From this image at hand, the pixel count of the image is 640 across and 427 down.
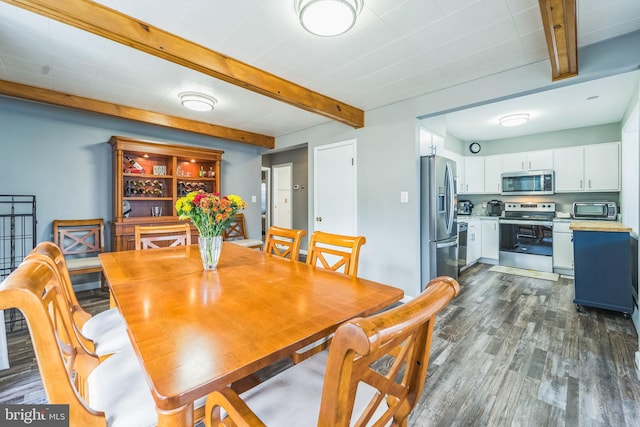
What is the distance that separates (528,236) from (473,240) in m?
0.79

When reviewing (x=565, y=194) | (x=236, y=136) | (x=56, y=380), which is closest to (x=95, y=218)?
(x=236, y=136)

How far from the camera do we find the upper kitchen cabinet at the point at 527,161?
463 centimetres

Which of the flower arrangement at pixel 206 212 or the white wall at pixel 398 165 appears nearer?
the flower arrangement at pixel 206 212

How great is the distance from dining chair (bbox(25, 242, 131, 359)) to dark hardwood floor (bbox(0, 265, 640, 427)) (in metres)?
0.62

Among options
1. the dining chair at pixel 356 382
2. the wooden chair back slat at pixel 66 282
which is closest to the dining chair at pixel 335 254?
the dining chair at pixel 356 382

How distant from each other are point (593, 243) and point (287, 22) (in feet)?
11.5

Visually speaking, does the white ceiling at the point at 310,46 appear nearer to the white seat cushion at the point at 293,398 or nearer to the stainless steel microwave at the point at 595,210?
the stainless steel microwave at the point at 595,210

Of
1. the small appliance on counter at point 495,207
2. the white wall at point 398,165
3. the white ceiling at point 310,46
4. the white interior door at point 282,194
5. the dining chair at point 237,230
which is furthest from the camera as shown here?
the white interior door at point 282,194

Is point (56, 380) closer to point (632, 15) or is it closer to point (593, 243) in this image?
point (632, 15)

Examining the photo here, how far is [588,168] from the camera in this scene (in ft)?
14.0

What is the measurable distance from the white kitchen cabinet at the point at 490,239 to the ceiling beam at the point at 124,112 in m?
4.18

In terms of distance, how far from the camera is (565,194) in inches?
186

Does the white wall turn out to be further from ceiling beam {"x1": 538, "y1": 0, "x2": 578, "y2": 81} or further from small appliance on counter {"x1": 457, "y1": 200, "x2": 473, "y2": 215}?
small appliance on counter {"x1": 457, "y1": 200, "x2": 473, "y2": 215}

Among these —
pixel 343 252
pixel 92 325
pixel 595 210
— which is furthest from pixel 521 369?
pixel 595 210
